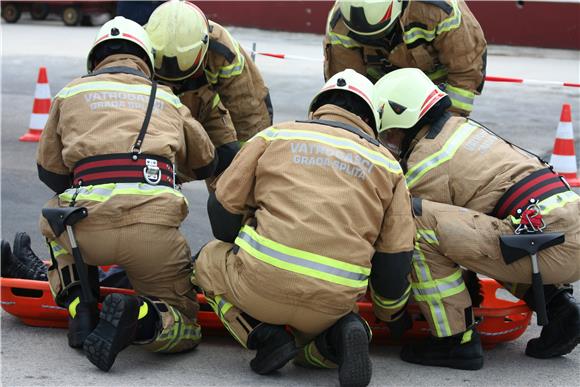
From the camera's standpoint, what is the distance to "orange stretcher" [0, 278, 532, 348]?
4.64 meters

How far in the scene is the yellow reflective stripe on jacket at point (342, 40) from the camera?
6.23 m

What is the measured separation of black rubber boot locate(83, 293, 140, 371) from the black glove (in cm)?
120

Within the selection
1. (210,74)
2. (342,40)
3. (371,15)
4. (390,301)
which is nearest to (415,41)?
(371,15)

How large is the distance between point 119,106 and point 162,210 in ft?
1.73

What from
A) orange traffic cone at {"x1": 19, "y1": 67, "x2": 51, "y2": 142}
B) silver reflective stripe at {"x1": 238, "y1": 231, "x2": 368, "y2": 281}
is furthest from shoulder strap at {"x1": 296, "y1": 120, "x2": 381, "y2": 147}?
orange traffic cone at {"x1": 19, "y1": 67, "x2": 51, "y2": 142}

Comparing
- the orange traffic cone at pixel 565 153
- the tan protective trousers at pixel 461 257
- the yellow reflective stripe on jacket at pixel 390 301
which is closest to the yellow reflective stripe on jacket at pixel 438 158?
the tan protective trousers at pixel 461 257

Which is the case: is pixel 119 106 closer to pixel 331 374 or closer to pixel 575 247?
pixel 331 374

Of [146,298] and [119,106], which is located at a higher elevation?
[119,106]

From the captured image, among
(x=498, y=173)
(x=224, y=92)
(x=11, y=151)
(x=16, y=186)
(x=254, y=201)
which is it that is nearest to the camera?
(x=254, y=201)

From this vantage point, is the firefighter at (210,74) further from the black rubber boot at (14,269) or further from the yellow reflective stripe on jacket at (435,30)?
the black rubber boot at (14,269)

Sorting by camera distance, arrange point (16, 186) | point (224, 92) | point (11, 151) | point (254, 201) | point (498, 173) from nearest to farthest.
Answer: point (254, 201)
point (498, 173)
point (224, 92)
point (16, 186)
point (11, 151)

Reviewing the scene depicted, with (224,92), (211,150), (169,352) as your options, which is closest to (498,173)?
(211,150)

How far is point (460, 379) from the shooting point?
430cm

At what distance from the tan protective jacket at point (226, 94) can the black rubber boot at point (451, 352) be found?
6.93 ft
